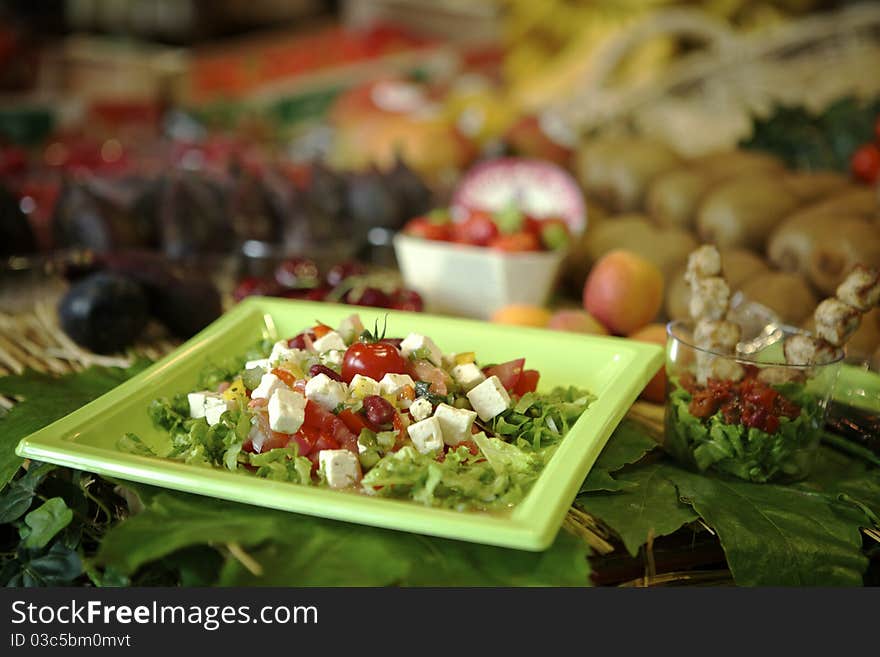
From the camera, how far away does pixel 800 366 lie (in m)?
1.04

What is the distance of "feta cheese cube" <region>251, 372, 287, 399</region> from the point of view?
100 cm

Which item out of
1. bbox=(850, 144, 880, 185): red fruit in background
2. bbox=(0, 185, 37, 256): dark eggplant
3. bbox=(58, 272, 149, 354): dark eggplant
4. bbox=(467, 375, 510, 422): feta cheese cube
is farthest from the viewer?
bbox=(850, 144, 880, 185): red fruit in background

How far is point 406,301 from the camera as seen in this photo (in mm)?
1535

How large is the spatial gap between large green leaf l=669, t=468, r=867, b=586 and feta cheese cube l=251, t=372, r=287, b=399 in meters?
0.48

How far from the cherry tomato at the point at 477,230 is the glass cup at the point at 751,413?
65 centimetres

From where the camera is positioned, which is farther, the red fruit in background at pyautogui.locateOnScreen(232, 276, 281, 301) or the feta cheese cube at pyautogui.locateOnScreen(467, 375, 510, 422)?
the red fruit in background at pyautogui.locateOnScreen(232, 276, 281, 301)

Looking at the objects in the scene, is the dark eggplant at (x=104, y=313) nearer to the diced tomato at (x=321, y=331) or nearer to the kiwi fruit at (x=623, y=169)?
the diced tomato at (x=321, y=331)

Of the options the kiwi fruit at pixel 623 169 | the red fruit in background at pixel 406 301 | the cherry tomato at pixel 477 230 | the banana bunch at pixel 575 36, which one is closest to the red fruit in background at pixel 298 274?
the red fruit in background at pixel 406 301

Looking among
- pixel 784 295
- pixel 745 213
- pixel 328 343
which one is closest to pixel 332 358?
pixel 328 343

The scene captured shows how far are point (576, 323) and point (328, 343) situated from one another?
1.56 feet

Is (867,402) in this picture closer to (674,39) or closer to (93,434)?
(93,434)

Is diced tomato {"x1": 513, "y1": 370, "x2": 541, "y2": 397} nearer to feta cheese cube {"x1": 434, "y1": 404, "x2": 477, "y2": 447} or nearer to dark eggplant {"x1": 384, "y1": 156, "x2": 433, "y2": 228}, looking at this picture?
feta cheese cube {"x1": 434, "y1": 404, "x2": 477, "y2": 447}

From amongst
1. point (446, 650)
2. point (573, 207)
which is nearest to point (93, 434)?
point (446, 650)

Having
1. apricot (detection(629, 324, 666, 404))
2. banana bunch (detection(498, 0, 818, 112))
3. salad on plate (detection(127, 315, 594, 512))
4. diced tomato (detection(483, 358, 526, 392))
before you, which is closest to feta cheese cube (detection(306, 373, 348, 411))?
salad on plate (detection(127, 315, 594, 512))
